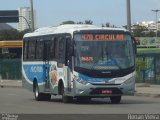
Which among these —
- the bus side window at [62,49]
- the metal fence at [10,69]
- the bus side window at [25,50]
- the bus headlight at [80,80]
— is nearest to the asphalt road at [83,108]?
the bus headlight at [80,80]

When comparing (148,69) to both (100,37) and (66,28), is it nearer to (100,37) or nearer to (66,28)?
(66,28)

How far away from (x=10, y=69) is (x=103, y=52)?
124 ft

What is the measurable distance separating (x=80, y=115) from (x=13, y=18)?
2196 inches

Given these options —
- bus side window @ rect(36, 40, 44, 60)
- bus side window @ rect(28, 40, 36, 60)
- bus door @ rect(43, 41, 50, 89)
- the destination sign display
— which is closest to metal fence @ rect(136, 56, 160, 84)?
bus side window @ rect(28, 40, 36, 60)

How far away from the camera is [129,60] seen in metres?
25.3

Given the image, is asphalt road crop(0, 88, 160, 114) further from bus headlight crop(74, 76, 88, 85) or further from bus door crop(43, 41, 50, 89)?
bus door crop(43, 41, 50, 89)

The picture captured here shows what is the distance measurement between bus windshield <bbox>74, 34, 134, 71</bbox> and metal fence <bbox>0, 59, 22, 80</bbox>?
35.8 meters

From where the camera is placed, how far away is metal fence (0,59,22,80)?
60.7 m

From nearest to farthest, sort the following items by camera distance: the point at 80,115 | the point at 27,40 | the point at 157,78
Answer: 1. the point at 80,115
2. the point at 27,40
3. the point at 157,78

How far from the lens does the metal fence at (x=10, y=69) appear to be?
60.7 meters

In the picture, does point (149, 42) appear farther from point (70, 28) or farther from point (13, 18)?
point (70, 28)

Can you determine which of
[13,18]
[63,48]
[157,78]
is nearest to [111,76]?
[63,48]

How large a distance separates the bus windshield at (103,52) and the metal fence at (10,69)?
118 ft

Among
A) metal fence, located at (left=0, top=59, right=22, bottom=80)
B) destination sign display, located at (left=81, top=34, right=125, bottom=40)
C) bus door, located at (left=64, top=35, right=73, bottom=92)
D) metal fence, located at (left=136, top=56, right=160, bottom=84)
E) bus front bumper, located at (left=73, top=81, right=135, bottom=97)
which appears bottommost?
metal fence, located at (left=0, top=59, right=22, bottom=80)
